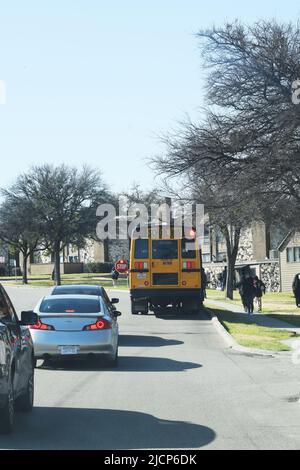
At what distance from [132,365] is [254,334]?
7370 mm

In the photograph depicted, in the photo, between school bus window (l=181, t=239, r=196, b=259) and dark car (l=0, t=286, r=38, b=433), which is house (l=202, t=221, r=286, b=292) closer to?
school bus window (l=181, t=239, r=196, b=259)

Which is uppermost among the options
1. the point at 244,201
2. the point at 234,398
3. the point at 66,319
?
the point at 244,201

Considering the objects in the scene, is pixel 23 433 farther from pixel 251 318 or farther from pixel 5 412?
pixel 251 318

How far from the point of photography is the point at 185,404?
12.2 meters

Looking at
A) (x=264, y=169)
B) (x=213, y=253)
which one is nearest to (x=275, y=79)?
(x=264, y=169)

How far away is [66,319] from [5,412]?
7.26m

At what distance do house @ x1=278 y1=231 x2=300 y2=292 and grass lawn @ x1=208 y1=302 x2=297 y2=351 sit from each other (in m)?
34.7

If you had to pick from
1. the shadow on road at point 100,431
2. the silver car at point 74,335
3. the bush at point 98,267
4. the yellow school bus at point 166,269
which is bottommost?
the shadow on road at point 100,431

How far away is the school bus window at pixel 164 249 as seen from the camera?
33688 millimetres

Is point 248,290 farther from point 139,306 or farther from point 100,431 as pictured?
point 100,431

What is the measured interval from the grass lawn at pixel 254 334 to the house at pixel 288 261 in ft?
114

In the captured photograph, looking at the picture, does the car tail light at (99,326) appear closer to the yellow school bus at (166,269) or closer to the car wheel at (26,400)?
the car wheel at (26,400)

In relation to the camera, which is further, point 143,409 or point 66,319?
point 66,319

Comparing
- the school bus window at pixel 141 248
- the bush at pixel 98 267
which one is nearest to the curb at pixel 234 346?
the school bus window at pixel 141 248
